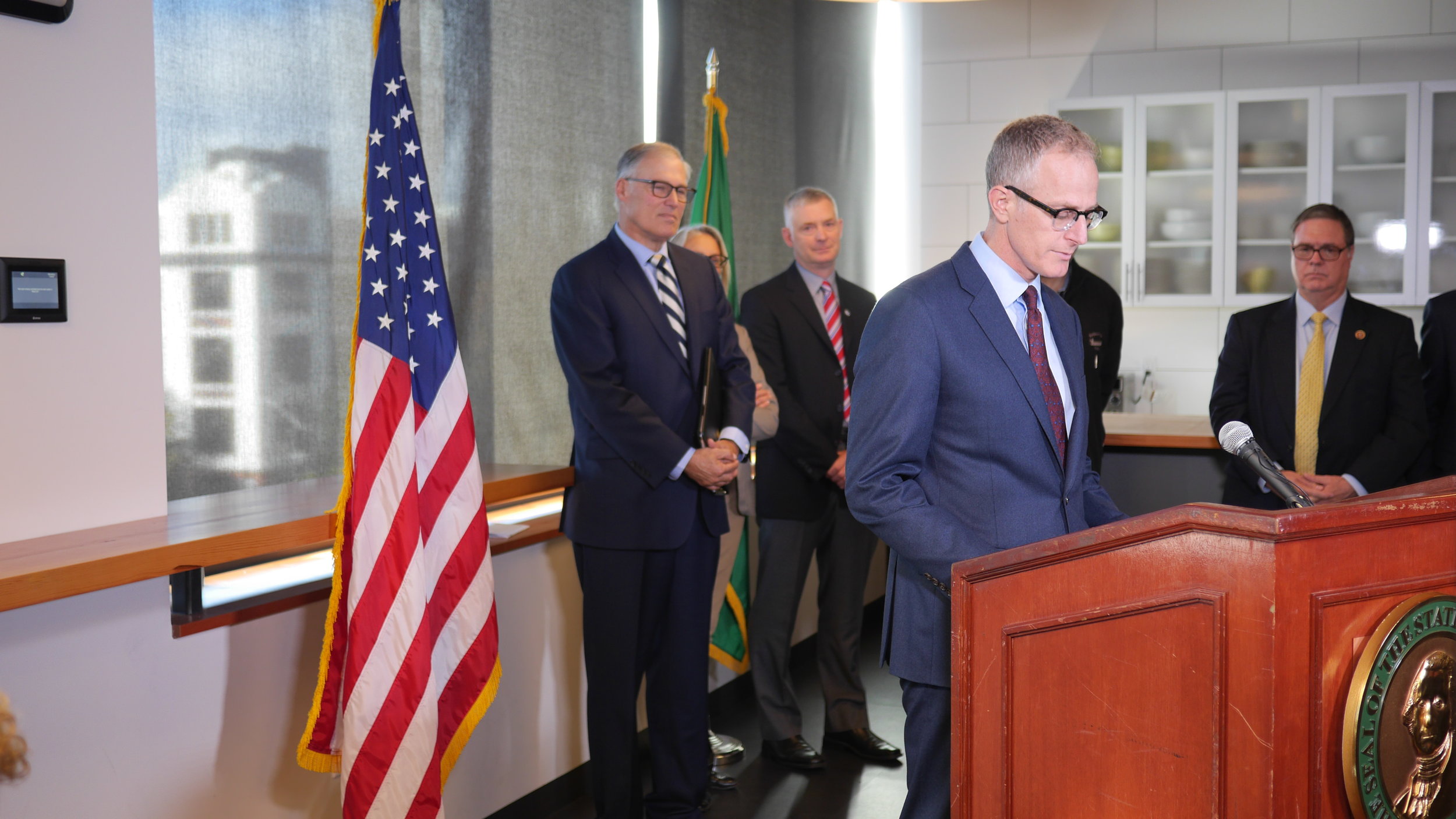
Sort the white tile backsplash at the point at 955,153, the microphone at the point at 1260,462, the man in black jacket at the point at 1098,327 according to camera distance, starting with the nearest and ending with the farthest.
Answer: the microphone at the point at 1260,462 < the man in black jacket at the point at 1098,327 < the white tile backsplash at the point at 955,153

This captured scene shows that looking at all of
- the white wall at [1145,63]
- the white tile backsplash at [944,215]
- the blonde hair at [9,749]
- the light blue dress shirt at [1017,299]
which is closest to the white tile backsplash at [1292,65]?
the white wall at [1145,63]

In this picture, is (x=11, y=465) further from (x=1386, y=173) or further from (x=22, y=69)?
(x=1386, y=173)

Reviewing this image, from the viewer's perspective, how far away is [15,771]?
96 cm

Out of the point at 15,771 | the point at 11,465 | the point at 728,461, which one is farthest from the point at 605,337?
the point at 15,771

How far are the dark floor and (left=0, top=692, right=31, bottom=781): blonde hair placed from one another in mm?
2239

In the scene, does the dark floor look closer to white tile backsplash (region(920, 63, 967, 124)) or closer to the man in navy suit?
the man in navy suit

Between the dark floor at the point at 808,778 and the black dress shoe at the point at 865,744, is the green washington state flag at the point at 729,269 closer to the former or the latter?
the dark floor at the point at 808,778

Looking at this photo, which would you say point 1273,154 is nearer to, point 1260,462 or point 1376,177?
point 1376,177

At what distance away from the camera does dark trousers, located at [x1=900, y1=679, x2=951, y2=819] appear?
66.4 inches

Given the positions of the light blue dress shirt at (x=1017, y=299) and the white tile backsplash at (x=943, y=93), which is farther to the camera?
the white tile backsplash at (x=943, y=93)

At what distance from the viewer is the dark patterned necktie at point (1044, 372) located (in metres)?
1.71

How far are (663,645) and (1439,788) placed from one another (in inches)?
74.4

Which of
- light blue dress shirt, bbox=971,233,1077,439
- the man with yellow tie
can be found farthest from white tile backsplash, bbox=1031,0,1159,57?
light blue dress shirt, bbox=971,233,1077,439

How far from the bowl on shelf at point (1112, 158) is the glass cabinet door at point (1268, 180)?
1.73 ft
